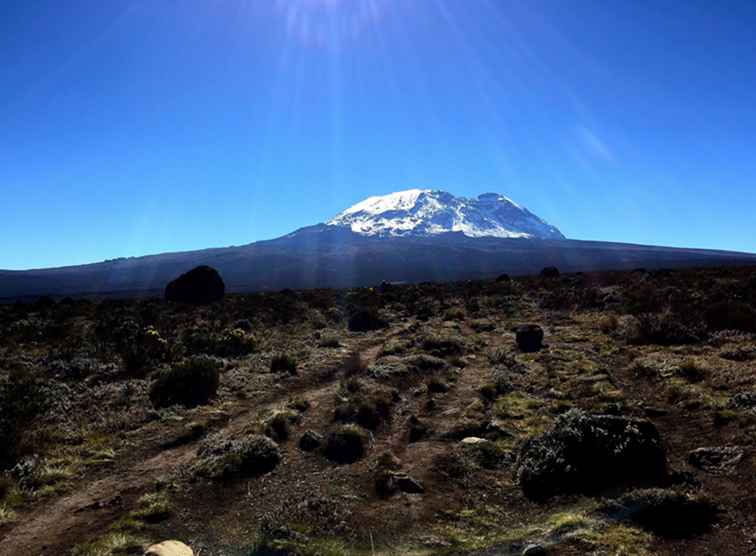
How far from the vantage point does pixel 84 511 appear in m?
10.3

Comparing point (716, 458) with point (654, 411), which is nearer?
point (716, 458)

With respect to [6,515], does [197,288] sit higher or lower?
higher

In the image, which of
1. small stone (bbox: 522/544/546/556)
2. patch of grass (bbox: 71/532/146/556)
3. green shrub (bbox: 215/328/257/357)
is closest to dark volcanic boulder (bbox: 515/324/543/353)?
green shrub (bbox: 215/328/257/357)

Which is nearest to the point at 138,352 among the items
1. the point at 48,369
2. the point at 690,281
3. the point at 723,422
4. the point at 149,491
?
the point at 48,369

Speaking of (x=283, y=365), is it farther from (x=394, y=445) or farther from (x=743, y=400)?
(x=743, y=400)

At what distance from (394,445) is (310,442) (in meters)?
2.21

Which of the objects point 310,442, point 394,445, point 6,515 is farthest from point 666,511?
point 6,515

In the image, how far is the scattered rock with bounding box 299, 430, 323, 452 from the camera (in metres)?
13.4

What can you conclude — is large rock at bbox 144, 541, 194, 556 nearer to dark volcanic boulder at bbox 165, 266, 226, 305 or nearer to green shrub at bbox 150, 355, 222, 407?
green shrub at bbox 150, 355, 222, 407

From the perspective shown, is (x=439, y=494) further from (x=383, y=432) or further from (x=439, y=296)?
(x=439, y=296)

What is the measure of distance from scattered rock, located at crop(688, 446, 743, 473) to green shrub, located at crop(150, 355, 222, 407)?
14520 mm

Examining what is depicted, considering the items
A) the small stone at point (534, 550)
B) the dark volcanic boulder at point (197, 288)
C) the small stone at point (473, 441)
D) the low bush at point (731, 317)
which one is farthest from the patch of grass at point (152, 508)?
the dark volcanic boulder at point (197, 288)

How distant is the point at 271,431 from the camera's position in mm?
14211

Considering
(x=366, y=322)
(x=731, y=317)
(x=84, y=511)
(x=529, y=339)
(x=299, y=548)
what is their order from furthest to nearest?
1. (x=366, y=322)
2. (x=529, y=339)
3. (x=731, y=317)
4. (x=84, y=511)
5. (x=299, y=548)
